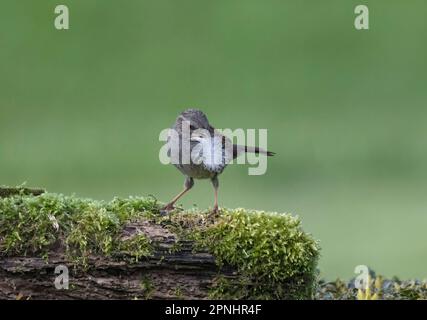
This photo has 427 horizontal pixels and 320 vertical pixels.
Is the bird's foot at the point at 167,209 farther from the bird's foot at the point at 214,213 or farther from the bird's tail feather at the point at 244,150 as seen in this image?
the bird's tail feather at the point at 244,150

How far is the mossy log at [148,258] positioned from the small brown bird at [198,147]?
0.32m

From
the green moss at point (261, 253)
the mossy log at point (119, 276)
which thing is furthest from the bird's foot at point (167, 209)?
the mossy log at point (119, 276)

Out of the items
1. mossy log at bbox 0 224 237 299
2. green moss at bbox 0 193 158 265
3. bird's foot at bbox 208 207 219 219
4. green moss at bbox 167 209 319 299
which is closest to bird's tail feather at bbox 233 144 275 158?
bird's foot at bbox 208 207 219 219

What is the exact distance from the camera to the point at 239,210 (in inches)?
186

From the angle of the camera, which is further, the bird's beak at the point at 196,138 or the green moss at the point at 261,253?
the bird's beak at the point at 196,138

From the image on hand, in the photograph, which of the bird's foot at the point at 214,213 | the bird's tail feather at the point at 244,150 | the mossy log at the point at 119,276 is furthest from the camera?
the bird's tail feather at the point at 244,150

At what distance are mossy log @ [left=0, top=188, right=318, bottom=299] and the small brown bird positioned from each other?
324mm

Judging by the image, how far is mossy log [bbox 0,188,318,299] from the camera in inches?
175

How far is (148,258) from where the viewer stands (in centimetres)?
447

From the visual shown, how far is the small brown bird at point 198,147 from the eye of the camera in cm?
480


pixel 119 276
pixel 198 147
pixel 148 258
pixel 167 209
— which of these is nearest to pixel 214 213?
pixel 167 209

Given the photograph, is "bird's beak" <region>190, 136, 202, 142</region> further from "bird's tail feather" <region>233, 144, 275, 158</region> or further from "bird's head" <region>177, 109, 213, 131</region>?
"bird's tail feather" <region>233, 144, 275, 158</region>

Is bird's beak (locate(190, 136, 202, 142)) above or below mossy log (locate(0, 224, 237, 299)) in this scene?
above
